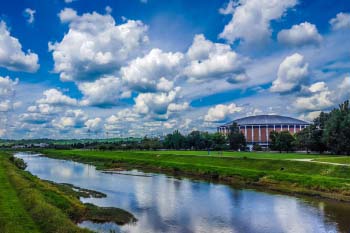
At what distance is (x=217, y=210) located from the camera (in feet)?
102

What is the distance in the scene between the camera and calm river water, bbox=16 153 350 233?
2500 cm

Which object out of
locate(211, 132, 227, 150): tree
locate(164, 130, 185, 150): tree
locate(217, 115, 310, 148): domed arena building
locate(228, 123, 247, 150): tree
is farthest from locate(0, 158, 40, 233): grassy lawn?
locate(217, 115, 310, 148): domed arena building

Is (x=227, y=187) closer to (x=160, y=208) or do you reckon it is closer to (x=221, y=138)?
(x=160, y=208)

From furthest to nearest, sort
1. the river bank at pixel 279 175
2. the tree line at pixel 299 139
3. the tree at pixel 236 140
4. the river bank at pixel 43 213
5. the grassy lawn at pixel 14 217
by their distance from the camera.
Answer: the tree at pixel 236 140 → the tree line at pixel 299 139 → the river bank at pixel 279 175 → the river bank at pixel 43 213 → the grassy lawn at pixel 14 217

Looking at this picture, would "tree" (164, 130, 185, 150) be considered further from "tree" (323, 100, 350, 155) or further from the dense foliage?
"tree" (323, 100, 350, 155)

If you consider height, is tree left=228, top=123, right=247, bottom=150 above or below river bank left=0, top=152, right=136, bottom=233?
above

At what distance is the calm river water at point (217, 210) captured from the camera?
82.0ft

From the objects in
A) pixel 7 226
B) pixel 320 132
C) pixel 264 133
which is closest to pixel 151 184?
pixel 7 226

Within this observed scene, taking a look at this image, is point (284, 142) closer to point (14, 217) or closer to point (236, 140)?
point (236, 140)

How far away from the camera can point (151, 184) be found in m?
48.6

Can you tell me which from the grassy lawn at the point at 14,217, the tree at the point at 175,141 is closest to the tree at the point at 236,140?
the tree at the point at 175,141

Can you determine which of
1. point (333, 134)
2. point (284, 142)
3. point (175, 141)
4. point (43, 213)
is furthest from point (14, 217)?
point (175, 141)

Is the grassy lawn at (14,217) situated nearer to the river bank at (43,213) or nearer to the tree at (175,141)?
the river bank at (43,213)

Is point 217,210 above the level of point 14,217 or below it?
below
